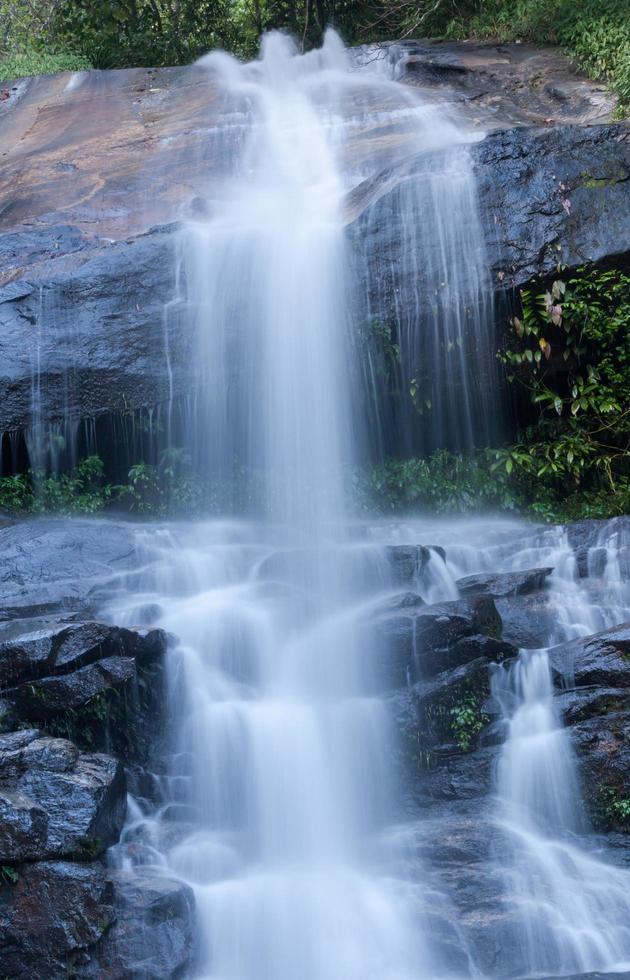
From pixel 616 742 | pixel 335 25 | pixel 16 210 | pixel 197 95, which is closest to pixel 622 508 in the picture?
pixel 616 742

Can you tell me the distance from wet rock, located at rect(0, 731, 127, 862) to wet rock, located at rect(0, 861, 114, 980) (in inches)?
5.4

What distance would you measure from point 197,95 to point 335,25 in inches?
163

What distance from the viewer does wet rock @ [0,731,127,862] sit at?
5.00 meters

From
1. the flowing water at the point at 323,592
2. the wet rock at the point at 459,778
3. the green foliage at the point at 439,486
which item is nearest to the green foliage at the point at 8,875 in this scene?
the flowing water at the point at 323,592

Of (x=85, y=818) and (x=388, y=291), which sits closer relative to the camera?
(x=85, y=818)

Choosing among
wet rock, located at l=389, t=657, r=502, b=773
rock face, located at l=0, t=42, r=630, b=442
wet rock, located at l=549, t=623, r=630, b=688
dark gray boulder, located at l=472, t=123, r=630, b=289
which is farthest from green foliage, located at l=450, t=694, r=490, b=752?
dark gray boulder, located at l=472, t=123, r=630, b=289

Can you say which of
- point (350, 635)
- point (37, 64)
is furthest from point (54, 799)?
point (37, 64)

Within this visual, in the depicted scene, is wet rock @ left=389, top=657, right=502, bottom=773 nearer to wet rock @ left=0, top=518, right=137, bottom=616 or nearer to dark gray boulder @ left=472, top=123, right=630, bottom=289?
wet rock @ left=0, top=518, right=137, bottom=616

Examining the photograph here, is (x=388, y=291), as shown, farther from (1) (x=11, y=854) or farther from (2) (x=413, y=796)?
(1) (x=11, y=854)

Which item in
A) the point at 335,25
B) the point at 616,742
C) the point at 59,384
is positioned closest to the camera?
the point at 616,742

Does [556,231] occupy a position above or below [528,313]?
above

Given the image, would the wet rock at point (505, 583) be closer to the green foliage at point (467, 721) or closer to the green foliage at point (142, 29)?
the green foliage at point (467, 721)

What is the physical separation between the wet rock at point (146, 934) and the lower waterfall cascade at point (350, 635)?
0.07 ft

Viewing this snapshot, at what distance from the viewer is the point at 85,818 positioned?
17.0 feet
